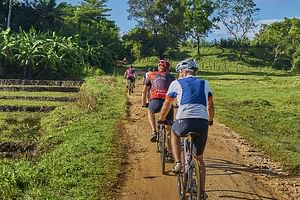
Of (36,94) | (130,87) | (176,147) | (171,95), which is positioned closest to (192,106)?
(171,95)

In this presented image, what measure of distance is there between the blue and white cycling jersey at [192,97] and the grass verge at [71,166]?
2.01m

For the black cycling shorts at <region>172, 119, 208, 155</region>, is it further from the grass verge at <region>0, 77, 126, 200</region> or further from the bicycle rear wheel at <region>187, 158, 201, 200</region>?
the grass verge at <region>0, 77, 126, 200</region>

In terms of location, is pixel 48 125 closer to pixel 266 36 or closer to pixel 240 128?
pixel 240 128

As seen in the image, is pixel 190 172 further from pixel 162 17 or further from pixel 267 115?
pixel 162 17

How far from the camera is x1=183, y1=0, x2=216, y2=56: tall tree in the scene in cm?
6191

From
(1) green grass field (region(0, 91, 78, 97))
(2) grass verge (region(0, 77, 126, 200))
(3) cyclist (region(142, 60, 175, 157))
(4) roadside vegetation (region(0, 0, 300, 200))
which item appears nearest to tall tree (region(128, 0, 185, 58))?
(4) roadside vegetation (region(0, 0, 300, 200))

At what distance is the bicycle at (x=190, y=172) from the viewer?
6516mm

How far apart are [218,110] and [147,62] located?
119 feet

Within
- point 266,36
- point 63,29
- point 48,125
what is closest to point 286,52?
point 266,36

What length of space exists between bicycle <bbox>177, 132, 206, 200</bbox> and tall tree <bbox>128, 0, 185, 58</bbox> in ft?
177

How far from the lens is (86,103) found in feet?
67.1

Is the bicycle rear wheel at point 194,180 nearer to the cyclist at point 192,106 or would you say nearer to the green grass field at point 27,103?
the cyclist at point 192,106

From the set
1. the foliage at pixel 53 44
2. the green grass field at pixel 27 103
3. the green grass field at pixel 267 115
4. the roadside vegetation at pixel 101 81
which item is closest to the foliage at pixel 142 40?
the roadside vegetation at pixel 101 81

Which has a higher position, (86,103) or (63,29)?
(63,29)
